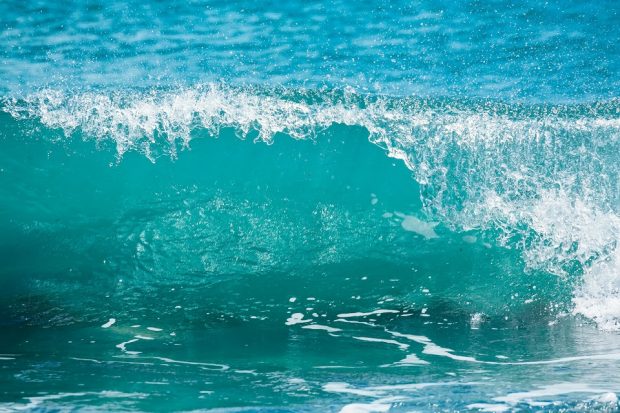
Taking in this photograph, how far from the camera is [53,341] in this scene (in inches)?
136

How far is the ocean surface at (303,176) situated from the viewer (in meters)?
4.01

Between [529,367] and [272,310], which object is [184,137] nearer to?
[272,310]

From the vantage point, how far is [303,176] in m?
4.55

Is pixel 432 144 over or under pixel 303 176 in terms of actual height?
over

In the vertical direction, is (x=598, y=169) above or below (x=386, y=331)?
above

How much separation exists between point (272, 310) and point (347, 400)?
190 centimetres

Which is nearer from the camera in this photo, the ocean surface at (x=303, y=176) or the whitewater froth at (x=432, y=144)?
the ocean surface at (x=303, y=176)

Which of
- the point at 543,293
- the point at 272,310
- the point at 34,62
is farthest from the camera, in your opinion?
the point at 34,62

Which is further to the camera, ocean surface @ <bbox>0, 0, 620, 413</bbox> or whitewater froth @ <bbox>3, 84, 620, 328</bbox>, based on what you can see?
whitewater froth @ <bbox>3, 84, 620, 328</bbox>

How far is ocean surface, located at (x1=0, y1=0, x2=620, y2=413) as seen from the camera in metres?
4.01

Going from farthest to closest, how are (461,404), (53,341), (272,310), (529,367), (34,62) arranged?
(34,62) → (272,310) → (53,341) → (529,367) → (461,404)

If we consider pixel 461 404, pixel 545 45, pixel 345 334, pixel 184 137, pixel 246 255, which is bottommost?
pixel 461 404

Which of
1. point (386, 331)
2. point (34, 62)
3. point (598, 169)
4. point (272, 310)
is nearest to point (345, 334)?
point (386, 331)

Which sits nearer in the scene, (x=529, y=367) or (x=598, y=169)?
(x=529, y=367)
